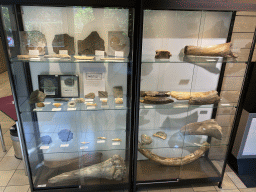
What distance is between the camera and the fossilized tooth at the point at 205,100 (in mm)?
2205

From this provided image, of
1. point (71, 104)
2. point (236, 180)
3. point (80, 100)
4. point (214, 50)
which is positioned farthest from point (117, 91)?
point (236, 180)

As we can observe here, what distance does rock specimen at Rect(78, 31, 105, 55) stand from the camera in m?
2.02

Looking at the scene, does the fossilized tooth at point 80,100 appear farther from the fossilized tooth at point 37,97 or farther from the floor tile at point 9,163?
the floor tile at point 9,163

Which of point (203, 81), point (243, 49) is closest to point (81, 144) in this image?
point (203, 81)

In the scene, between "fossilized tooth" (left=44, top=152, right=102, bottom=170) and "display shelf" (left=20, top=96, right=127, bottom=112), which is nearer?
"display shelf" (left=20, top=96, right=127, bottom=112)

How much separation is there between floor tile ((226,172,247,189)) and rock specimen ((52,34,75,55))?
2.60 meters

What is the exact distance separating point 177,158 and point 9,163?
236 centimetres

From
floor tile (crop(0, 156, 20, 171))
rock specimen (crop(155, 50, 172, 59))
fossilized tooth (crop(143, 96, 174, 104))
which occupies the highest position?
rock specimen (crop(155, 50, 172, 59))

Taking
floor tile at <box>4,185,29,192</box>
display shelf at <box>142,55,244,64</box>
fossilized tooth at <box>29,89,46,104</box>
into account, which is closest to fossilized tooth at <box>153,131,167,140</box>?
display shelf at <box>142,55,244,64</box>

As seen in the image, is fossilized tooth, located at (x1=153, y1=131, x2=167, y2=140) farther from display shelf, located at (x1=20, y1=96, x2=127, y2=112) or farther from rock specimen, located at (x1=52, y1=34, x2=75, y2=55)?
rock specimen, located at (x1=52, y1=34, x2=75, y2=55)

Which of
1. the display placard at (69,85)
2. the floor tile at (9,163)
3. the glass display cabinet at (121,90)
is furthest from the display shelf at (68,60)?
the floor tile at (9,163)

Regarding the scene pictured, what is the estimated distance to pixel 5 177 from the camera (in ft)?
8.34

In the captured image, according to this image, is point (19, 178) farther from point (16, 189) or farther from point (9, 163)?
point (9, 163)

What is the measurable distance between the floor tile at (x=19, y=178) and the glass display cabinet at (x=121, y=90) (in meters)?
0.34
